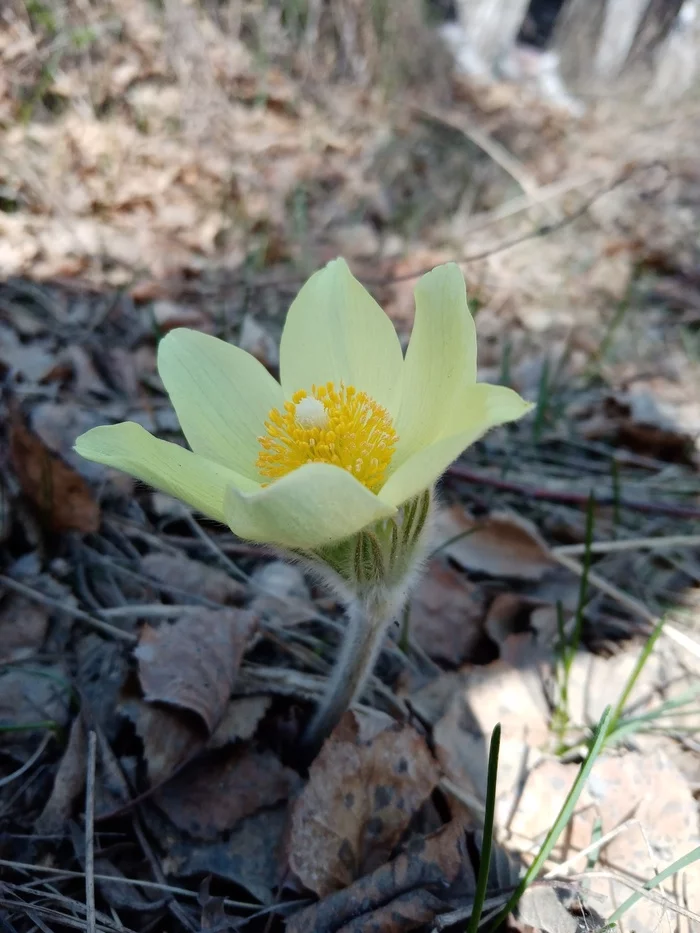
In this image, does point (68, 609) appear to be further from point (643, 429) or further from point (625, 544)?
point (643, 429)

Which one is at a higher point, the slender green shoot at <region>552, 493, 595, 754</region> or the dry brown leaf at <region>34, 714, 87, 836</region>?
the slender green shoot at <region>552, 493, 595, 754</region>

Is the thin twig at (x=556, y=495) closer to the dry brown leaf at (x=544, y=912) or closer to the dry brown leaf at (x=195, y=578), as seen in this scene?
the dry brown leaf at (x=195, y=578)

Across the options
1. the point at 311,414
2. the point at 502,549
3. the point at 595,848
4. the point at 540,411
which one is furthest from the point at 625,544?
the point at 311,414

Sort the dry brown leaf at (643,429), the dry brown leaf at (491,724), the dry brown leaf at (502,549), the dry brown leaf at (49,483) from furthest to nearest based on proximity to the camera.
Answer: the dry brown leaf at (643,429), the dry brown leaf at (502,549), the dry brown leaf at (49,483), the dry brown leaf at (491,724)

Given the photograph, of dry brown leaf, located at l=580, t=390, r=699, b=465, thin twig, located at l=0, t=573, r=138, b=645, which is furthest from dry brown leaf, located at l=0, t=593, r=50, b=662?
dry brown leaf, located at l=580, t=390, r=699, b=465

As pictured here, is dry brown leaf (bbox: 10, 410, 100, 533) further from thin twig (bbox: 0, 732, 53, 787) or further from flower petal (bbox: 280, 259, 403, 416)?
flower petal (bbox: 280, 259, 403, 416)

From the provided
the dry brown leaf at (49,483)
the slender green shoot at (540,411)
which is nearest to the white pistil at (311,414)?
the dry brown leaf at (49,483)

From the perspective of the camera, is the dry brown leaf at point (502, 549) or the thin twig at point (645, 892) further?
the dry brown leaf at point (502, 549)
